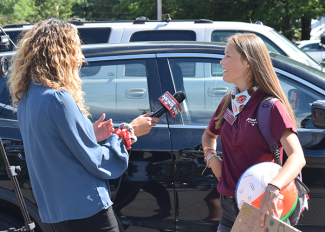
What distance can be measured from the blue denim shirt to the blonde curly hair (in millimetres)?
47

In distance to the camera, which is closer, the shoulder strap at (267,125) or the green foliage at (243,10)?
the shoulder strap at (267,125)

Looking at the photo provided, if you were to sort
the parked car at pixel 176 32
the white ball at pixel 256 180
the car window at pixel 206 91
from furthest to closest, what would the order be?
1. the parked car at pixel 176 32
2. the car window at pixel 206 91
3. the white ball at pixel 256 180

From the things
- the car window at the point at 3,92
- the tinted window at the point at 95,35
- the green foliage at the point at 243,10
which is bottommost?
the green foliage at the point at 243,10

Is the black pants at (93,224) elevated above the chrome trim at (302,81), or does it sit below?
below

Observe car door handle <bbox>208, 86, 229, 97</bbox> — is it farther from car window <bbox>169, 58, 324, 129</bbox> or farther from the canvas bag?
the canvas bag

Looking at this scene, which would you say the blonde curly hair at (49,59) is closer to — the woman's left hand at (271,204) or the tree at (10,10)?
the woman's left hand at (271,204)

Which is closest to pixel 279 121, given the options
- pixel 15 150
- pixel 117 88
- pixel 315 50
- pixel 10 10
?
pixel 117 88

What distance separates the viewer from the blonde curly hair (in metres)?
1.61

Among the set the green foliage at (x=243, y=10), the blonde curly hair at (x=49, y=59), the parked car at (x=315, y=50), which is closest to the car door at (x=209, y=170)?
the blonde curly hair at (x=49, y=59)

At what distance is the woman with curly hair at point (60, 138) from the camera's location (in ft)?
5.14

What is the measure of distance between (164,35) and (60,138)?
4432 millimetres

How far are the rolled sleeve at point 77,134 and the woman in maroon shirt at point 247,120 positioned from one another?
2.14ft

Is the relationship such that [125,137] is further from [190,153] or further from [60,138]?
[190,153]

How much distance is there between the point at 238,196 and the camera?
1.74 m
